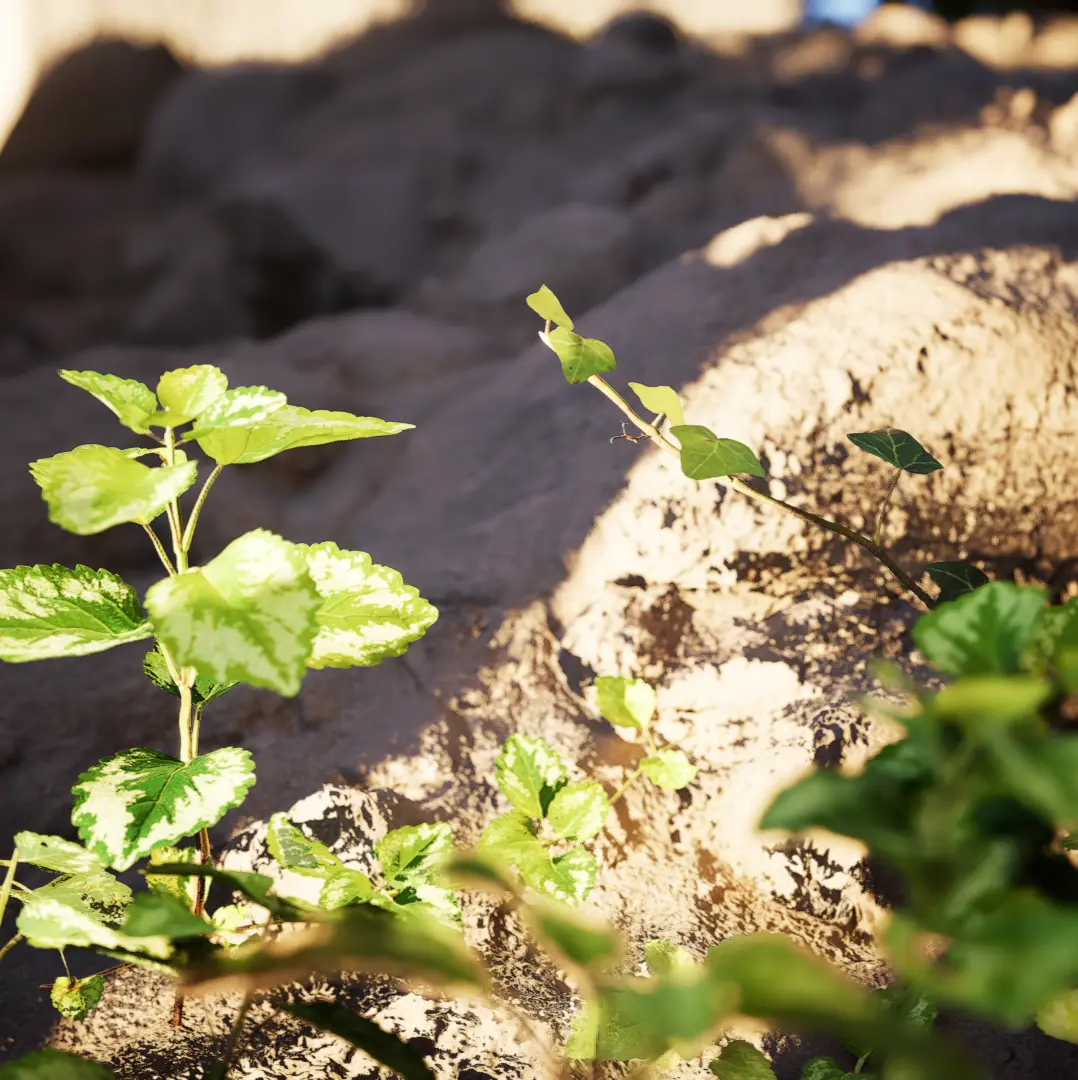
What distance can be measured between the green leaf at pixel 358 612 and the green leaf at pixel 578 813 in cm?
24

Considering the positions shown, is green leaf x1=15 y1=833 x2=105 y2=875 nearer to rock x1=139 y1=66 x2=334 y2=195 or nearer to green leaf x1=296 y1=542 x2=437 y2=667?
green leaf x1=296 y1=542 x2=437 y2=667

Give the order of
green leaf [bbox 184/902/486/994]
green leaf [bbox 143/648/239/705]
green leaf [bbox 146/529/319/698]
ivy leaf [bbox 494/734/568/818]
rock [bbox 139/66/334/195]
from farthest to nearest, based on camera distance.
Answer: rock [bbox 139/66/334/195], ivy leaf [bbox 494/734/568/818], green leaf [bbox 143/648/239/705], green leaf [bbox 146/529/319/698], green leaf [bbox 184/902/486/994]

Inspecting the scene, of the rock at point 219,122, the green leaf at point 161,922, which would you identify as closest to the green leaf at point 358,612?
the green leaf at point 161,922

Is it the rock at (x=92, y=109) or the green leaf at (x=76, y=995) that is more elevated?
the rock at (x=92, y=109)

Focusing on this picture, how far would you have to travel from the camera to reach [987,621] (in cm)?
43

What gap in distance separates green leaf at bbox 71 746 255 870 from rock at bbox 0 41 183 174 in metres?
3.33

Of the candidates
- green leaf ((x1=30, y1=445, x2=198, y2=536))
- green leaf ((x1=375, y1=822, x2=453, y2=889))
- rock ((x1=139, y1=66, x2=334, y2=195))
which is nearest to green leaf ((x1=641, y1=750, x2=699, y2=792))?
green leaf ((x1=375, y1=822, x2=453, y2=889))

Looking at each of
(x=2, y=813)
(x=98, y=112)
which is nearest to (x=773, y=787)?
(x=2, y=813)

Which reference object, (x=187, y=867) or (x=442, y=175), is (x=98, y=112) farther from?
(x=187, y=867)

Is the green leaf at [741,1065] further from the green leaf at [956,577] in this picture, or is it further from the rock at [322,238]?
the rock at [322,238]

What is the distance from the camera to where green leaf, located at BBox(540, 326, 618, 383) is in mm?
744

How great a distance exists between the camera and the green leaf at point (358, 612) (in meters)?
0.66

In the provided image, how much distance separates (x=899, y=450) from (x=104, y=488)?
26.4 inches

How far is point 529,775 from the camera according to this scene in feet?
2.68
